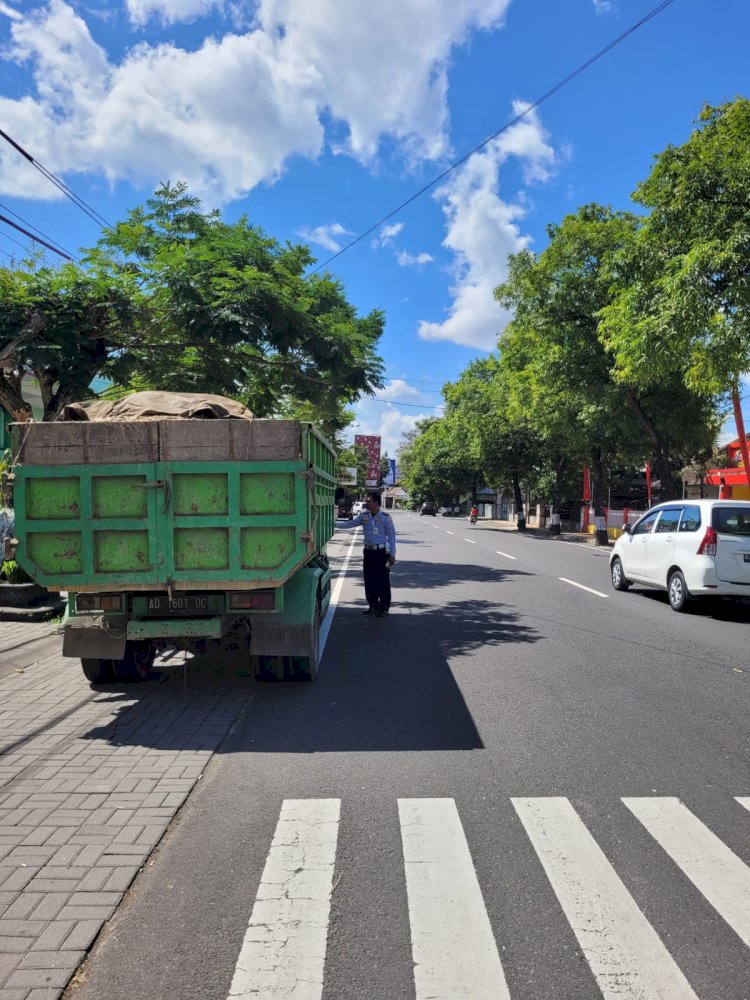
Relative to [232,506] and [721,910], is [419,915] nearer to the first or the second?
[721,910]

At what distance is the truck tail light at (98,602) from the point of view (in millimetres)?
5902

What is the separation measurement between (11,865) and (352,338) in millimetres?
9669

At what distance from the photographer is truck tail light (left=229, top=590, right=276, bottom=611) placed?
19.7 feet

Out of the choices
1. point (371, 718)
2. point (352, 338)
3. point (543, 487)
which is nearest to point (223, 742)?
point (371, 718)

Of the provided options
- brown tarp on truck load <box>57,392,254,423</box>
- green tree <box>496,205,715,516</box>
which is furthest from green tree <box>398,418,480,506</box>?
brown tarp on truck load <box>57,392,254,423</box>

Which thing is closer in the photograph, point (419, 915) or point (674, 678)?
point (419, 915)

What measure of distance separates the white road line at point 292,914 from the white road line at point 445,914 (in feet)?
1.23

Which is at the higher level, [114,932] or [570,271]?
[570,271]

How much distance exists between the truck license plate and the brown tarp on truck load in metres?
1.58

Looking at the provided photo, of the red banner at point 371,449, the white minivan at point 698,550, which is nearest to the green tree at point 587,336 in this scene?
the white minivan at point 698,550

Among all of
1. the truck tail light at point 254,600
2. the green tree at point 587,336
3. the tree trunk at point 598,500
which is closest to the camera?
the truck tail light at point 254,600

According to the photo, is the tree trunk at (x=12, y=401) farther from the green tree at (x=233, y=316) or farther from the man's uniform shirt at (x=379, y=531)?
the man's uniform shirt at (x=379, y=531)

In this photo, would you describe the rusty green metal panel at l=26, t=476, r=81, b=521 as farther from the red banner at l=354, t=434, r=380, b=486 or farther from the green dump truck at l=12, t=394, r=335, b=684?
the red banner at l=354, t=434, r=380, b=486

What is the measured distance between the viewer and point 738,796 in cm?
425
